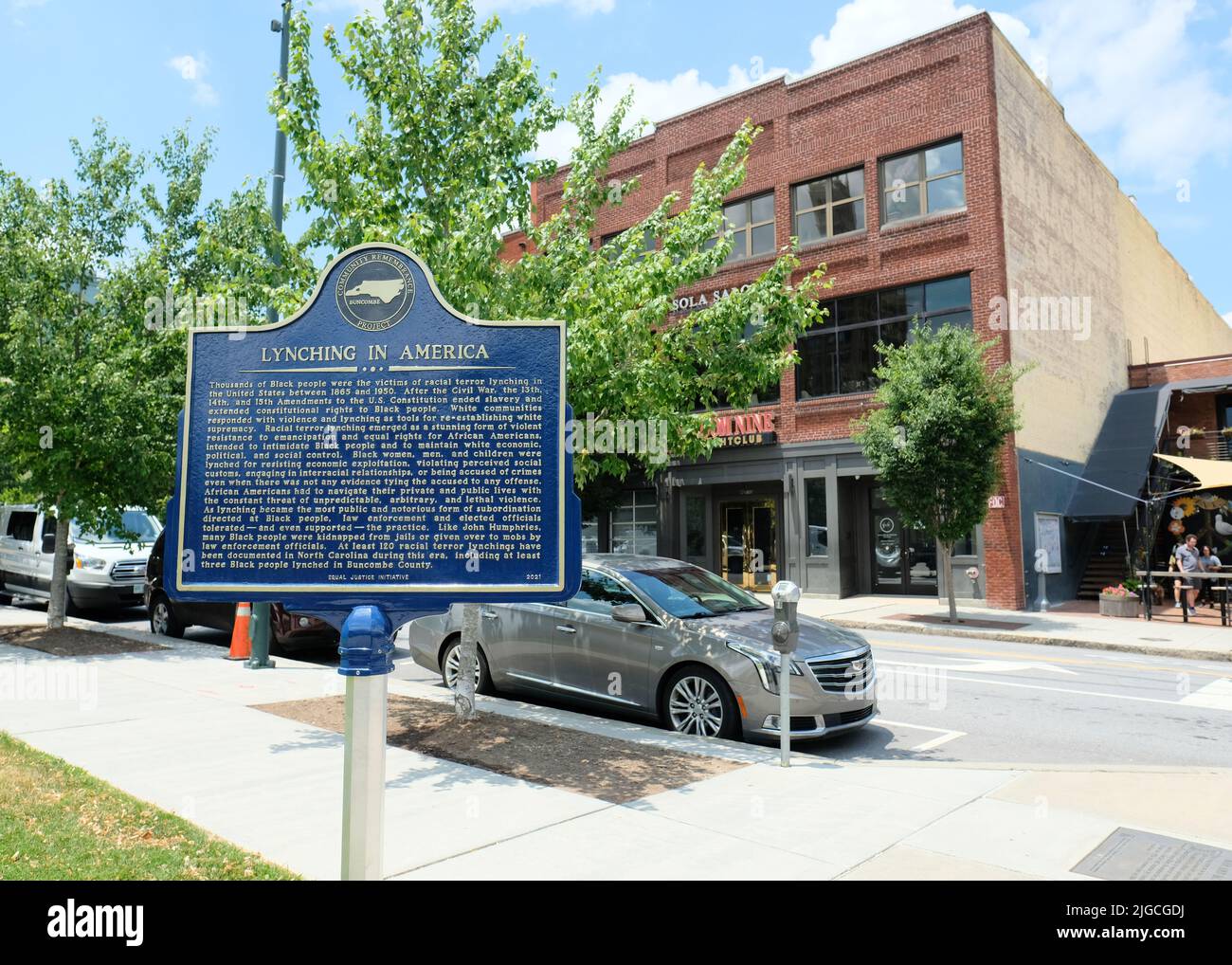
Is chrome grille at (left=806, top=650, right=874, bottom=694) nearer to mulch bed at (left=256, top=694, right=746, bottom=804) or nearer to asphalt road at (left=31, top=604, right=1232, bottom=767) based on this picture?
asphalt road at (left=31, top=604, right=1232, bottom=767)

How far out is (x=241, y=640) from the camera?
11.7m

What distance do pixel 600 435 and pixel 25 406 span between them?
854 cm

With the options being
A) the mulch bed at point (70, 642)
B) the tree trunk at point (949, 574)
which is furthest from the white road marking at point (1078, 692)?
the mulch bed at point (70, 642)

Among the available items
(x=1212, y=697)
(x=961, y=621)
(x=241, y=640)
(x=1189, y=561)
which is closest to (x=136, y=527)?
(x=241, y=640)

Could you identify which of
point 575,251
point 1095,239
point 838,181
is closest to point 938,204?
point 838,181

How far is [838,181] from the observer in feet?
77.5

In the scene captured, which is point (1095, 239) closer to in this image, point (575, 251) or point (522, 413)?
point (575, 251)

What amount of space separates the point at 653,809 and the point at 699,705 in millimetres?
2280

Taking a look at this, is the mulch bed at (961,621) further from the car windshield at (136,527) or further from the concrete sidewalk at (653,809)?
the car windshield at (136,527)

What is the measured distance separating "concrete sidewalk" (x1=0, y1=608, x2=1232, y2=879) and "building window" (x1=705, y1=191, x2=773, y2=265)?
19.6 meters

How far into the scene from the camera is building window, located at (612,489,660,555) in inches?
1078

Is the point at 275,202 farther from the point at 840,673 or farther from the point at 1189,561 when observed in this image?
the point at 1189,561

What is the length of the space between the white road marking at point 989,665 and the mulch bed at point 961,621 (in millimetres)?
4484

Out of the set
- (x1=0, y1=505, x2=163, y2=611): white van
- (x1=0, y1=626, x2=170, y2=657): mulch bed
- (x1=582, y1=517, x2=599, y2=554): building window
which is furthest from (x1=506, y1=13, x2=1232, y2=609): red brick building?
(x1=0, y1=626, x2=170, y2=657): mulch bed
